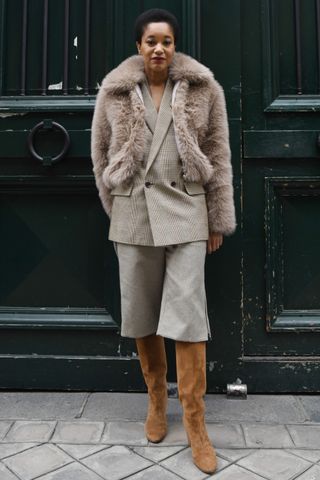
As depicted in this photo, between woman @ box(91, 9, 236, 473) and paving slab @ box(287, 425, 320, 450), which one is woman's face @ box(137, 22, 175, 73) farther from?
paving slab @ box(287, 425, 320, 450)

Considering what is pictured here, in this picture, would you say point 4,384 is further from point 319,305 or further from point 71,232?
point 319,305

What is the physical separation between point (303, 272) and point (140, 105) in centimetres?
141

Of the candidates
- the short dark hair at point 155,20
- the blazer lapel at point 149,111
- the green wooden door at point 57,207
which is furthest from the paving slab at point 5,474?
the short dark hair at point 155,20

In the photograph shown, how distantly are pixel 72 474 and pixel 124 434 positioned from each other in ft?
1.27

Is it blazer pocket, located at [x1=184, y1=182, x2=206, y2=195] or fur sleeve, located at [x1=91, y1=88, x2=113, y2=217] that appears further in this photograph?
fur sleeve, located at [x1=91, y1=88, x2=113, y2=217]

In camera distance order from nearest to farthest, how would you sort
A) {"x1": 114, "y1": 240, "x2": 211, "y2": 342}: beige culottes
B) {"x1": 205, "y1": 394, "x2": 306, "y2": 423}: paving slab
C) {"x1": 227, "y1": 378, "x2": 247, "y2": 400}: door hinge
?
{"x1": 114, "y1": 240, "x2": 211, "y2": 342}: beige culottes < {"x1": 205, "y1": 394, "x2": 306, "y2": 423}: paving slab < {"x1": 227, "y1": 378, "x2": 247, "y2": 400}: door hinge

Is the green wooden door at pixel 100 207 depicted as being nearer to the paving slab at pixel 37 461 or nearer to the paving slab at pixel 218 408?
the paving slab at pixel 218 408

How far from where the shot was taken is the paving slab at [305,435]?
2246mm

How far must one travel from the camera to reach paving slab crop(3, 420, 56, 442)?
2318 millimetres

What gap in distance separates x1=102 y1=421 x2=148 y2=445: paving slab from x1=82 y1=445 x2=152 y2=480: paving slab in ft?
0.22

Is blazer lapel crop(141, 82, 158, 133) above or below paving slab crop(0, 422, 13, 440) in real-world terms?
above

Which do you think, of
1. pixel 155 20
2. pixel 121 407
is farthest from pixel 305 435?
pixel 155 20

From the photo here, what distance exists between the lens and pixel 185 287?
2.14 metres

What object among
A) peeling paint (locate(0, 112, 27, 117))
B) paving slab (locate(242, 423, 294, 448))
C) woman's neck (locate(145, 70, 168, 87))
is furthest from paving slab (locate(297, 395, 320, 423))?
peeling paint (locate(0, 112, 27, 117))
